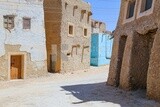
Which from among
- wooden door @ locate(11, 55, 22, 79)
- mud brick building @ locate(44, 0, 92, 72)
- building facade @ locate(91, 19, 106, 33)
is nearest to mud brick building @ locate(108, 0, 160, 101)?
wooden door @ locate(11, 55, 22, 79)

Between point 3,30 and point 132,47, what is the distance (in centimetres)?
951

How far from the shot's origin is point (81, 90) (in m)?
15.4

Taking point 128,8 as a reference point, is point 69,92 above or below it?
below

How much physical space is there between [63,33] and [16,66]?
18.5ft

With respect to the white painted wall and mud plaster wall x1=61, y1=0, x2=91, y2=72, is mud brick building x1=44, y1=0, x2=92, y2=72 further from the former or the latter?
the white painted wall

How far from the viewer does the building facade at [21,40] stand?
20547 millimetres

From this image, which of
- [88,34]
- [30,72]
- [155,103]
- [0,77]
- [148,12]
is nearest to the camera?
[155,103]

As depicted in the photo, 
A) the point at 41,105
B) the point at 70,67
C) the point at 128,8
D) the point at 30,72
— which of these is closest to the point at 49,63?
the point at 70,67

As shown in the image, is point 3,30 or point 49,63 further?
point 49,63

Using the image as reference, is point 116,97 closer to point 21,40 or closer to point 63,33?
point 21,40

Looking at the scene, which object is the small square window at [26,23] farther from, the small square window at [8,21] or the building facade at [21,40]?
the small square window at [8,21]

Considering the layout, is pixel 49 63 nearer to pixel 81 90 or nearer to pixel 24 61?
pixel 24 61

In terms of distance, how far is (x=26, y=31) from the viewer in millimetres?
21625

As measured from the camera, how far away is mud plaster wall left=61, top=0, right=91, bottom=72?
25828 mm
